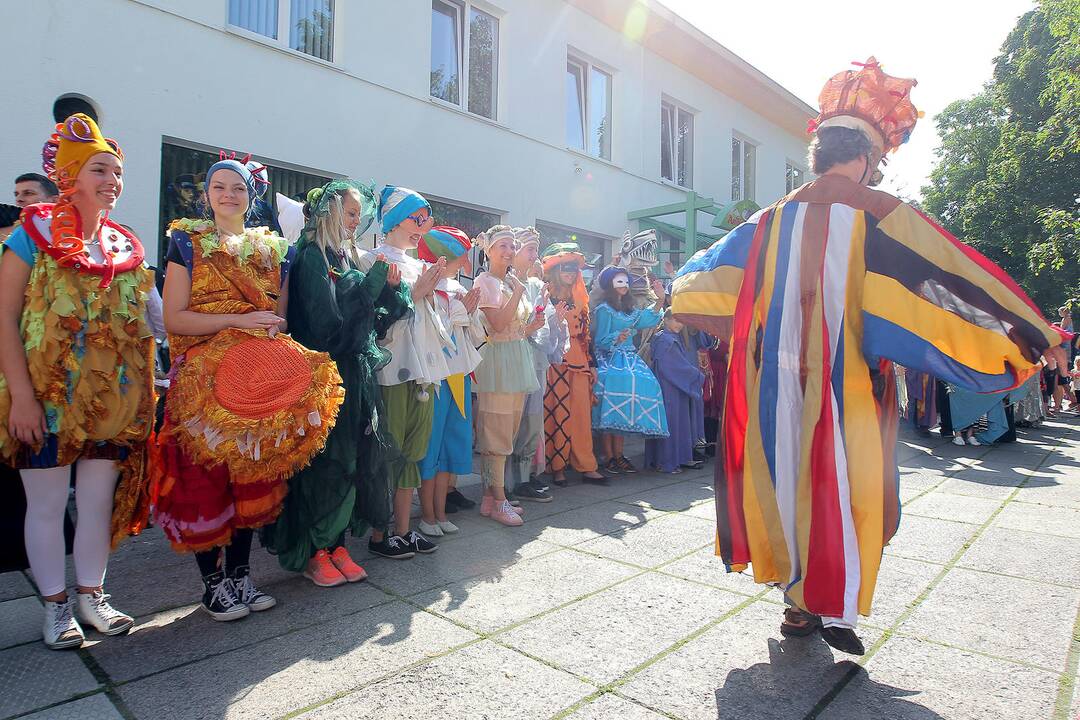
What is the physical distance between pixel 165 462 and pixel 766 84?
14.3 metres

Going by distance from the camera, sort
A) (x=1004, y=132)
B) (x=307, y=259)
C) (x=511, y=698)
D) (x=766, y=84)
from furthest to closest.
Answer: (x=1004, y=132), (x=766, y=84), (x=307, y=259), (x=511, y=698)

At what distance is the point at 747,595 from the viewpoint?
300 cm

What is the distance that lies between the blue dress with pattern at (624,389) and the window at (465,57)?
4.69 m

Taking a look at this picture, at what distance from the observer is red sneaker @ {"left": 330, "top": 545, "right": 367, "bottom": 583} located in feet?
10.2

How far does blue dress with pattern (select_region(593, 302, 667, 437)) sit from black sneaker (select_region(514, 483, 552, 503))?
0.99 metres

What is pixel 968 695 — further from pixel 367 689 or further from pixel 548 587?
pixel 367 689

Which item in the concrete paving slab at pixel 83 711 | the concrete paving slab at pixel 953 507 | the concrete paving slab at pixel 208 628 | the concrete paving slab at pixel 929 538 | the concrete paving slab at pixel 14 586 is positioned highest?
the concrete paving slab at pixel 953 507

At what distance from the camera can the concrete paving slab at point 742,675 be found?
2066 millimetres

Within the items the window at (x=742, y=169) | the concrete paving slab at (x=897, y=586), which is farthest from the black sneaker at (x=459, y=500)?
the window at (x=742, y=169)

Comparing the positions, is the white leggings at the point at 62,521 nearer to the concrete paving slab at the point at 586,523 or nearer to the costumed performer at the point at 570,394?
the concrete paving slab at the point at 586,523

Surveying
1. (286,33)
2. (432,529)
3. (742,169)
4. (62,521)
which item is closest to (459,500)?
(432,529)

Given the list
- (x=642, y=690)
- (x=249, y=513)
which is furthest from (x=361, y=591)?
(x=642, y=690)

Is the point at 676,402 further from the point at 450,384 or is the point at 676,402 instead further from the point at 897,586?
the point at 897,586

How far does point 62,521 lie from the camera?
2531mm
